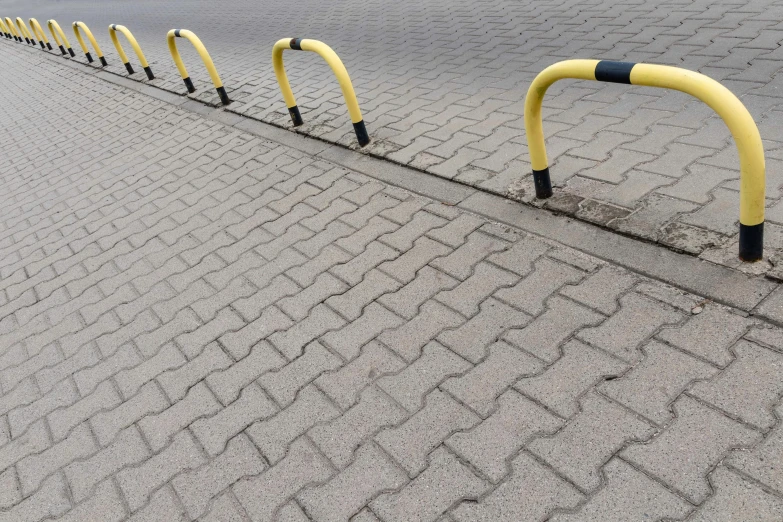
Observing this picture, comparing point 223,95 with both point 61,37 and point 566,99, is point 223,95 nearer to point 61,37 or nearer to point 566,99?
point 566,99

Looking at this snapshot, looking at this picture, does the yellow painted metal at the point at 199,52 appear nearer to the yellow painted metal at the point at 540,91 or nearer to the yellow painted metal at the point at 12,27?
the yellow painted metal at the point at 540,91

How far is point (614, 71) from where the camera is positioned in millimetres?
2627

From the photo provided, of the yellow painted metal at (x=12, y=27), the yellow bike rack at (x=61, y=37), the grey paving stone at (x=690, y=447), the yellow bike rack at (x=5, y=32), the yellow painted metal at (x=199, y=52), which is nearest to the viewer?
the grey paving stone at (x=690, y=447)

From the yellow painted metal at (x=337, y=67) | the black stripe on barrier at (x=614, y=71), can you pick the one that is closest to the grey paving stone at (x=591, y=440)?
the black stripe on barrier at (x=614, y=71)

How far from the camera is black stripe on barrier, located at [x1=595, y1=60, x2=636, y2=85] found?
2592 millimetres

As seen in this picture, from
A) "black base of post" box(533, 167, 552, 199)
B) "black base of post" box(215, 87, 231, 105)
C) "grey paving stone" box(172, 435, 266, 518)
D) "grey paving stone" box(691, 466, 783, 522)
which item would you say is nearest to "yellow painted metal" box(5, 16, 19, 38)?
"black base of post" box(215, 87, 231, 105)

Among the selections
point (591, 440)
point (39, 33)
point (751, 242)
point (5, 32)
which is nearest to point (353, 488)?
point (591, 440)

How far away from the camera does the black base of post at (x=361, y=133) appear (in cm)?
479

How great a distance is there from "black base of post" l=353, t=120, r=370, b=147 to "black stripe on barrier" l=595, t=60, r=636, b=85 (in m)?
2.42

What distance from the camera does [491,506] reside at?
2.00 m

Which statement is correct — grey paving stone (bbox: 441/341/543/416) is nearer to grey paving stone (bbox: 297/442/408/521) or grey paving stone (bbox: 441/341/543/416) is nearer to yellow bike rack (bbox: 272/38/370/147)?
grey paving stone (bbox: 297/442/408/521)

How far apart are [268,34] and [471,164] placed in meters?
7.32

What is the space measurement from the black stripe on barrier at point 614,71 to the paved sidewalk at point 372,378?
891 mm

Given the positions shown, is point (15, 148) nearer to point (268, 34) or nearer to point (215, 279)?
point (268, 34)
